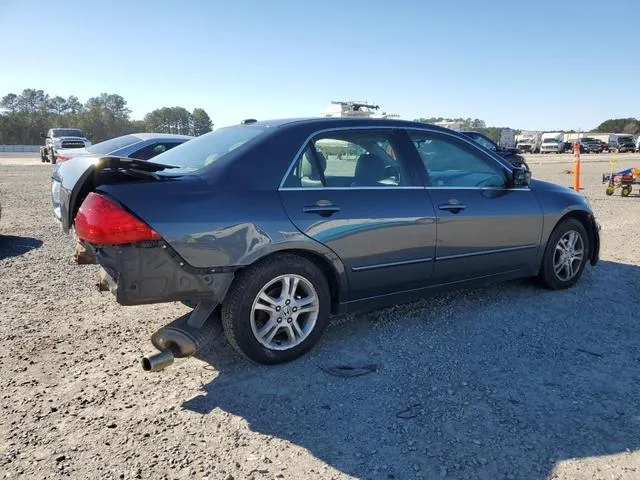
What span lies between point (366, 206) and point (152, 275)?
1566 mm

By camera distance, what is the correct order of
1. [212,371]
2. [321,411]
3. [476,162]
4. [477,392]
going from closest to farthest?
[321,411]
[477,392]
[212,371]
[476,162]

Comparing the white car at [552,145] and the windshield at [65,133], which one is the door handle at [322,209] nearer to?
the windshield at [65,133]

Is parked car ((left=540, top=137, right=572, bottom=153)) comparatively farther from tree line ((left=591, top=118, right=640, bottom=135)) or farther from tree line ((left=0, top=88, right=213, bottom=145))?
tree line ((left=591, top=118, right=640, bottom=135))

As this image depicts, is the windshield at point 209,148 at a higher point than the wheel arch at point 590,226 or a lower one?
higher

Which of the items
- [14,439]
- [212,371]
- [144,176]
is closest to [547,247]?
[212,371]

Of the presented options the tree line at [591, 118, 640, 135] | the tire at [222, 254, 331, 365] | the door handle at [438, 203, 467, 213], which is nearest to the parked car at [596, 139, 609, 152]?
the tree line at [591, 118, 640, 135]

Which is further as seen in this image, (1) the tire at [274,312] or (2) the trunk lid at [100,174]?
(1) the tire at [274,312]

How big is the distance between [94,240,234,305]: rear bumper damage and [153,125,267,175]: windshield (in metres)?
0.63

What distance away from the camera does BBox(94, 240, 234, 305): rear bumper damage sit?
114 inches

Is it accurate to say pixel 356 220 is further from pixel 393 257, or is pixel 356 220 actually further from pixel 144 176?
pixel 144 176

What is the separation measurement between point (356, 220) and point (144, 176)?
1456mm

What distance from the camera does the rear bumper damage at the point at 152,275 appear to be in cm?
290

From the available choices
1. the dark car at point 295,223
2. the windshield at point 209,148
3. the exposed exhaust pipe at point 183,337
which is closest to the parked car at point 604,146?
the dark car at point 295,223

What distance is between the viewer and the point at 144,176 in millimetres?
3023
